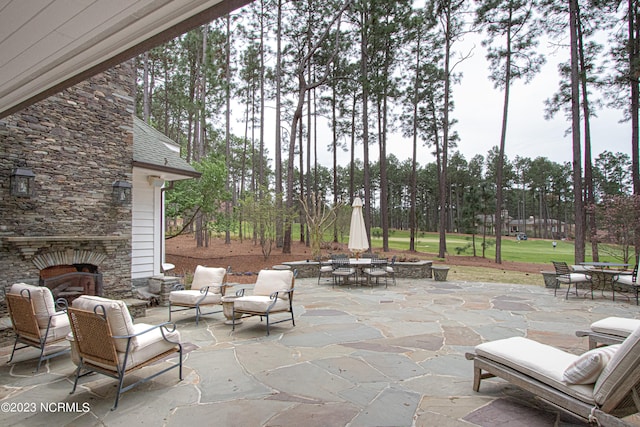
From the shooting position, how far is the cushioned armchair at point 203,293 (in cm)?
562

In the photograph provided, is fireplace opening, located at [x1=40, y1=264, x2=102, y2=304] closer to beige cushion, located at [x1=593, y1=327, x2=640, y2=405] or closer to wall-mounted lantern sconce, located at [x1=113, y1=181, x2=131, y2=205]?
wall-mounted lantern sconce, located at [x1=113, y1=181, x2=131, y2=205]

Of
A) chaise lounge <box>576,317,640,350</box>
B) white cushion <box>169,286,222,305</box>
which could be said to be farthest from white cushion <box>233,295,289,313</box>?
chaise lounge <box>576,317,640,350</box>

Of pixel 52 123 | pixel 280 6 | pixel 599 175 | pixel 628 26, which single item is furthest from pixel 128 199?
pixel 599 175

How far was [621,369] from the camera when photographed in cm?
220

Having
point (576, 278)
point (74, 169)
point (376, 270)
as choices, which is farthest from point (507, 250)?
point (74, 169)

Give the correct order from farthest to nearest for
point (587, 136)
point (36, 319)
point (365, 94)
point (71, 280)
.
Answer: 1. point (365, 94)
2. point (587, 136)
3. point (71, 280)
4. point (36, 319)

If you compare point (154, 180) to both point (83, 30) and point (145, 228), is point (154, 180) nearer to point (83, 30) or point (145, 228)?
point (145, 228)

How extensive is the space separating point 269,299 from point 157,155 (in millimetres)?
5218

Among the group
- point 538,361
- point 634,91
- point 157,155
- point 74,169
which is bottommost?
point 538,361

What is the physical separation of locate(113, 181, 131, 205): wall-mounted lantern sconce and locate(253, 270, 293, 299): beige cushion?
311cm

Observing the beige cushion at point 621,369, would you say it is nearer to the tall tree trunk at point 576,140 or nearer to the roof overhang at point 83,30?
the roof overhang at point 83,30

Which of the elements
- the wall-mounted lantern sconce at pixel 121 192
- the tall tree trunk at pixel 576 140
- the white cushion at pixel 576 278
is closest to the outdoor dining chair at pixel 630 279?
the white cushion at pixel 576 278

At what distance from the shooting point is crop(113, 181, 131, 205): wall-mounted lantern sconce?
6.36m

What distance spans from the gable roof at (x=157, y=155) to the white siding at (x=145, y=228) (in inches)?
17.6
